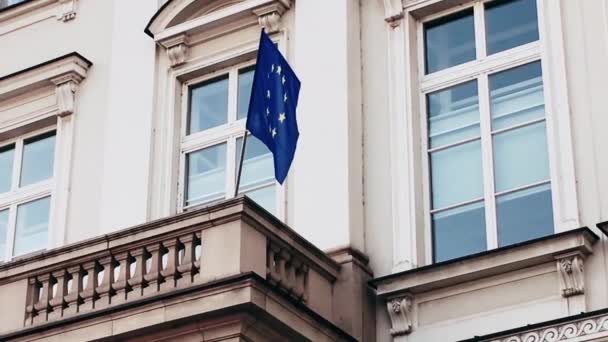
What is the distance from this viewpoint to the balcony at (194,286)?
12.9 metres

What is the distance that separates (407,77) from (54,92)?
169 inches

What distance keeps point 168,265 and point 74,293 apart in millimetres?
965

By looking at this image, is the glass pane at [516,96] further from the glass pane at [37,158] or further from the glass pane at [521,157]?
the glass pane at [37,158]

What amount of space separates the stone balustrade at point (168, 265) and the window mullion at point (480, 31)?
255 cm

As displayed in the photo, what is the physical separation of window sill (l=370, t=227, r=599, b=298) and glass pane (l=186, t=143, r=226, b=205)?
2.53 meters

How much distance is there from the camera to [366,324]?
46.9 ft

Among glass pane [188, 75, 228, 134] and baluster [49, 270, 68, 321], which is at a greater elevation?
glass pane [188, 75, 228, 134]

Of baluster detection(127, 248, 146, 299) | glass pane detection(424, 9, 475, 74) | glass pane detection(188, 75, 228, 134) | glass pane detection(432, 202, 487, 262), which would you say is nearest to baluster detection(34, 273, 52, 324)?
baluster detection(127, 248, 146, 299)

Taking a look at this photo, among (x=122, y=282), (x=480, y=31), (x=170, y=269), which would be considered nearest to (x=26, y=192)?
(x=122, y=282)

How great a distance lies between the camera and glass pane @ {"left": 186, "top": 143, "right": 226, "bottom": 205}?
16328 mm

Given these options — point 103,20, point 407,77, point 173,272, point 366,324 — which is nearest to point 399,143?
point 407,77

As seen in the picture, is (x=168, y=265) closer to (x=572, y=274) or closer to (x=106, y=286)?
(x=106, y=286)

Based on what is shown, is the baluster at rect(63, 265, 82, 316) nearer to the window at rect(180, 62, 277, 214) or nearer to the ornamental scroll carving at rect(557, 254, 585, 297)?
the window at rect(180, 62, 277, 214)

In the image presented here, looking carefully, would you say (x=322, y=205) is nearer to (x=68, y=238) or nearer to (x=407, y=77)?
(x=407, y=77)
